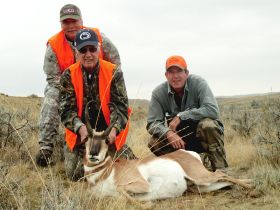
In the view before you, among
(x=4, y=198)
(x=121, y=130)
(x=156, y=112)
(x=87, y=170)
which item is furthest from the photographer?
(x=156, y=112)

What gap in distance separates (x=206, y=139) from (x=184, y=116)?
16.2 inches

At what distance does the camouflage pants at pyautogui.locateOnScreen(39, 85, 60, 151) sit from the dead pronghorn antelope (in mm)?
1713

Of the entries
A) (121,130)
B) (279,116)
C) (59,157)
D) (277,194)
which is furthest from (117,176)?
(279,116)

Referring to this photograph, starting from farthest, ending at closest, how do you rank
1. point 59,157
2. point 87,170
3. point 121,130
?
point 59,157
point 121,130
point 87,170

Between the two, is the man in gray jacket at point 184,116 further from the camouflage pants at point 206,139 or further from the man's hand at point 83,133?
the man's hand at point 83,133

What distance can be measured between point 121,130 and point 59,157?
66.9 inches

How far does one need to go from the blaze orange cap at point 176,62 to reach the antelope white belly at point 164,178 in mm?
1409

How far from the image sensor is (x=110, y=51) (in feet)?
23.7

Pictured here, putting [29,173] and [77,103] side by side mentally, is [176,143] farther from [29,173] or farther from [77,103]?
[29,173]

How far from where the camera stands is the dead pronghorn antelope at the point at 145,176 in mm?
5078

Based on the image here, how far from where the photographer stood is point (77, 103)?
6066 millimetres

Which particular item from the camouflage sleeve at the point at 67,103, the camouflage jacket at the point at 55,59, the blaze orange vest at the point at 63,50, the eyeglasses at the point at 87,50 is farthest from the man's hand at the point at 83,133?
the blaze orange vest at the point at 63,50

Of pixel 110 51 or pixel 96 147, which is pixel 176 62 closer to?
pixel 110 51

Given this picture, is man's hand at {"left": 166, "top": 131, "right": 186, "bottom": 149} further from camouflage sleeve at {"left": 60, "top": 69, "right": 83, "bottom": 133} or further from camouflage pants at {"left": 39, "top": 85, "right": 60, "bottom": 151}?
camouflage pants at {"left": 39, "top": 85, "right": 60, "bottom": 151}
